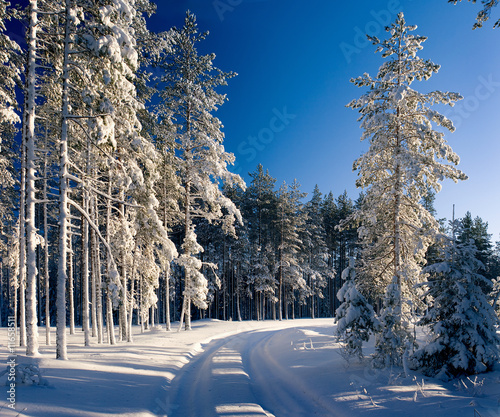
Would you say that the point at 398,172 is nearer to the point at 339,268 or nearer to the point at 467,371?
the point at 467,371

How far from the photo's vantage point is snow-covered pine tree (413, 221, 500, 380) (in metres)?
9.01

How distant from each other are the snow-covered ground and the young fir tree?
5.28 meters

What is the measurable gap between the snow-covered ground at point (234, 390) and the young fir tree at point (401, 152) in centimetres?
528

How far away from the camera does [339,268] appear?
51875 millimetres

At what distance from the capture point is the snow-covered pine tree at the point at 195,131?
64.6 ft

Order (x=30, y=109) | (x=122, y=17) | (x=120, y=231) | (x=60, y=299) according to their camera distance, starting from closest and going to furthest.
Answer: (x=60, y=299)
(x=30, y=109)
(x=122, y=17)
(x=120, y=231)

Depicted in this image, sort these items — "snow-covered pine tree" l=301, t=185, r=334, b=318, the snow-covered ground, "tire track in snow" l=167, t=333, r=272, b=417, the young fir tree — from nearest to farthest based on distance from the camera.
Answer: the snow-covered ground < "tire track in snow" l=167, t=333, r=272, b=417 < the young fir tree < "snow-covered pine tree" l=301, t=185, r=334, b=318

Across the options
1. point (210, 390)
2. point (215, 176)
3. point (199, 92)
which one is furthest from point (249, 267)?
point (210, 390)

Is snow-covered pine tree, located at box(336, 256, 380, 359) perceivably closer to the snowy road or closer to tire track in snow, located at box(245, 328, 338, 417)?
the snowy road

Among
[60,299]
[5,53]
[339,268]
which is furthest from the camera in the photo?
[339,268]

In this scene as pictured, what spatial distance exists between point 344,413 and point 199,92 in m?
19.9

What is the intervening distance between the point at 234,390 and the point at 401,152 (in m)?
11.4

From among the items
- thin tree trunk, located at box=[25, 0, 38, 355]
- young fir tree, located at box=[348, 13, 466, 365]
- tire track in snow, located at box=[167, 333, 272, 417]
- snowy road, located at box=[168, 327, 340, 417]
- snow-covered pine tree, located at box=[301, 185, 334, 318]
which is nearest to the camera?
tire track in snow, located at box=[167, 333, 272, 417]

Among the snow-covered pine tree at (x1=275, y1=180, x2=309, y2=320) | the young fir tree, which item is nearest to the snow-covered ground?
the young fir tree
